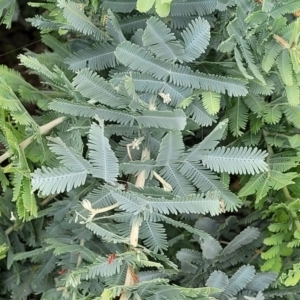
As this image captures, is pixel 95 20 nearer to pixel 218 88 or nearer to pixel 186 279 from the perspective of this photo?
pixel 218 88

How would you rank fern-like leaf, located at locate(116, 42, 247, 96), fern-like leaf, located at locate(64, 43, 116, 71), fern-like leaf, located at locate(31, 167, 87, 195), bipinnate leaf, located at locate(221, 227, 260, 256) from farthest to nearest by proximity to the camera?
bipinnate leaf, located at locate(221, 227, 260, 256) < fern-like leaf, located at locate(64, 43, 116, 71) < fern-like leaf, located at locate(116, 42, 247, 96) < fern-like leaf, located at locate(31, 167, 87, 195)

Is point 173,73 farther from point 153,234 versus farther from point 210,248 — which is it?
point 210,248

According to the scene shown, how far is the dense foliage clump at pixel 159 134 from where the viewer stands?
40.7 inches

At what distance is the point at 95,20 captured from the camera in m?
1.30

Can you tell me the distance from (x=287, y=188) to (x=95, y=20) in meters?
0.71

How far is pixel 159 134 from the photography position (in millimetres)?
1161

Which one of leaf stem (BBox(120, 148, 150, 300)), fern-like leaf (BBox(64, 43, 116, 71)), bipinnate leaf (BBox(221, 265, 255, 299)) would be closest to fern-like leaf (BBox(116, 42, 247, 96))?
fern-like leaf (BBox(64, 43, 116, 71))

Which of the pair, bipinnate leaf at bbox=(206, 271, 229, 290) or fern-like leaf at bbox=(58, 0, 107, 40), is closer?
fern-like leaf at bbox=(58, 0, 107, 40)

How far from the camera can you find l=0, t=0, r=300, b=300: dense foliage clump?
1033mm

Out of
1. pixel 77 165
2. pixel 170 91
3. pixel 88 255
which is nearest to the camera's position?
pixel 77 165

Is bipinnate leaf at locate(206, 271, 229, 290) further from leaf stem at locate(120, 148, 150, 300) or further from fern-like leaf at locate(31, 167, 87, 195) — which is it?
fern-like leaf at locate(31, 167, 87, 195)

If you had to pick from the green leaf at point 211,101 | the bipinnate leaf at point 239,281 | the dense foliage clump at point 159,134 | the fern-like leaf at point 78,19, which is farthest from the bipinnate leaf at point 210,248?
the fern-like leaf at point 78,19

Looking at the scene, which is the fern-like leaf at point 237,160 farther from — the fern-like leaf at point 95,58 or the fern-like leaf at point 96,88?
the fern-like leaf at point 95,58

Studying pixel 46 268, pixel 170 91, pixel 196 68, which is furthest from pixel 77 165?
pixel 46 268
